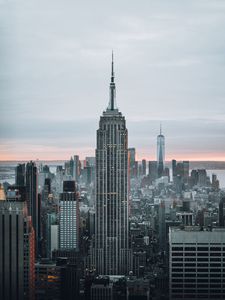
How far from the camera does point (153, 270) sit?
223 inches

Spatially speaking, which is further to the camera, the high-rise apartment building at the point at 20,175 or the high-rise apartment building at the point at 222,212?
the high-rise apartment building at the point at 222,212

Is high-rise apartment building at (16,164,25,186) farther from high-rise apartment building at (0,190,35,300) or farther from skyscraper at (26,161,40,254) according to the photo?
high-rise apartment building at (0,190,35,300)

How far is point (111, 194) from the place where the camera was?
1146 centimetres

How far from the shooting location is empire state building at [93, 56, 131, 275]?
977cm

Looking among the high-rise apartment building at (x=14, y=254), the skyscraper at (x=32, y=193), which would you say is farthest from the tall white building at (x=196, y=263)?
the skyscraper at (x=32, y=193)

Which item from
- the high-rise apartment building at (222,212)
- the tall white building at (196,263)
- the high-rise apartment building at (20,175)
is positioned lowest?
the tall white building at (196,263)

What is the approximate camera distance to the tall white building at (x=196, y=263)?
4543mm

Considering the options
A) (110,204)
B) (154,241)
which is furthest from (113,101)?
(110,204)

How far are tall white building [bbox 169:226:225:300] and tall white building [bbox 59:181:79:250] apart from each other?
1908mm

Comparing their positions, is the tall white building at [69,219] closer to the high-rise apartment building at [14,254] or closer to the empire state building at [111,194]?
the empire state building at [111,194]

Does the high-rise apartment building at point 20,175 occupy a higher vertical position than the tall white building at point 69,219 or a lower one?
higher

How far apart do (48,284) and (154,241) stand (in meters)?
2.06

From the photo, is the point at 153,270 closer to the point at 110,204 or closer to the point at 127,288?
the point at 127,288

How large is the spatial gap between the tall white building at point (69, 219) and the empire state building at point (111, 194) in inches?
54.2
